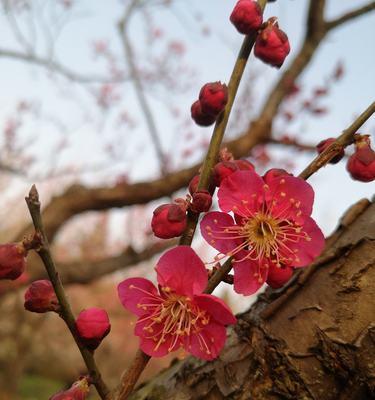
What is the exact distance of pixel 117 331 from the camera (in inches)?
641

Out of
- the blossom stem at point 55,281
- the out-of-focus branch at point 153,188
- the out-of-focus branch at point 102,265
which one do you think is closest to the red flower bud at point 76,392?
the blossom stem at point 55,281

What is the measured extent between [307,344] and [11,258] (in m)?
0.55

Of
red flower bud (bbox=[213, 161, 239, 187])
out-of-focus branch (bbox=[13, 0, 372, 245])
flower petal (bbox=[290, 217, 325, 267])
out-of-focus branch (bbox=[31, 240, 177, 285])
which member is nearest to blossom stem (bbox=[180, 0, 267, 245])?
red flower bud (bbox=[213, 161, 239, 187])

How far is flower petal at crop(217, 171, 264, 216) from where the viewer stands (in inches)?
33.8

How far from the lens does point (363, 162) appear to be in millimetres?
888

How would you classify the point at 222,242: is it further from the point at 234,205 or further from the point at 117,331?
the point at 117,331

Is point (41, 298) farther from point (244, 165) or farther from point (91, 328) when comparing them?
point (244, 165)

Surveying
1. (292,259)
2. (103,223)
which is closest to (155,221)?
(292,259)

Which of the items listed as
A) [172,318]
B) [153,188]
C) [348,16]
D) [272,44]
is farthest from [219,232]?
[348,16]

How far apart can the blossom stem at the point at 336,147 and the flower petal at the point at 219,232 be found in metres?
0.18

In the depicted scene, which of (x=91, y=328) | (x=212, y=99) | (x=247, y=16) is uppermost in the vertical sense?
(x=247, y=16)

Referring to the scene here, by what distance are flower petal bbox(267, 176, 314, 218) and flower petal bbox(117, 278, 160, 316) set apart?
0.31 metres

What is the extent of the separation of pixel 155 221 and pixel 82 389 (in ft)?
1.08

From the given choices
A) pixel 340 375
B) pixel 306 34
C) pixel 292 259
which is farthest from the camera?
pixel 306 34
